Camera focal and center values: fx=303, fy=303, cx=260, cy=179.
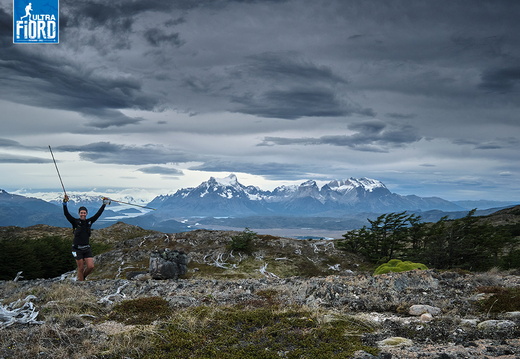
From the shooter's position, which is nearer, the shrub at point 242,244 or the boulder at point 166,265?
the boulder at point 166,265

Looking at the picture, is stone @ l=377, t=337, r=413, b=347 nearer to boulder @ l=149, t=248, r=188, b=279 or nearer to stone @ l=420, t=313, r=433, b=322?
stone @ l=420, t=313, r=433, b=322

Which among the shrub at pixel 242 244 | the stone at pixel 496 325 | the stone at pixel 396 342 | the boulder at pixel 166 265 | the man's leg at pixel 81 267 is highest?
the stone at pixel 496 325

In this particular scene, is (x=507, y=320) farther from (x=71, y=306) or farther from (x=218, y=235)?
(x=218, y=235)

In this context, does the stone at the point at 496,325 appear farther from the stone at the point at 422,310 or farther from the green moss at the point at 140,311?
the green moss at the point at 140,311

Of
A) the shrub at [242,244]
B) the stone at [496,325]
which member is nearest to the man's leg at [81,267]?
the stone at [496,325]

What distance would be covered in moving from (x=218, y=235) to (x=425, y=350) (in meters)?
72.8

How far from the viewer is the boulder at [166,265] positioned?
36.2 meters

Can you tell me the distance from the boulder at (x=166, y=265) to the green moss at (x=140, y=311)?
2633 cm

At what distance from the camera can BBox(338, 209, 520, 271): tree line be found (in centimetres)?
4834

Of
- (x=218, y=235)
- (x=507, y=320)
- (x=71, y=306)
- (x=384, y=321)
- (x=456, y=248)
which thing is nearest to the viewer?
(x=507, y=320)

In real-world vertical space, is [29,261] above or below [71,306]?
below

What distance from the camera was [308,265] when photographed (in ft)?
201

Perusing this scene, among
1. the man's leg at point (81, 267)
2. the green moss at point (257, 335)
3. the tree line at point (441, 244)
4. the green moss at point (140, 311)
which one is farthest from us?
the tree line at point (441, 244)

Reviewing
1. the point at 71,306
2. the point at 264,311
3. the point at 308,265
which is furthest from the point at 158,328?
the point at 308,265
